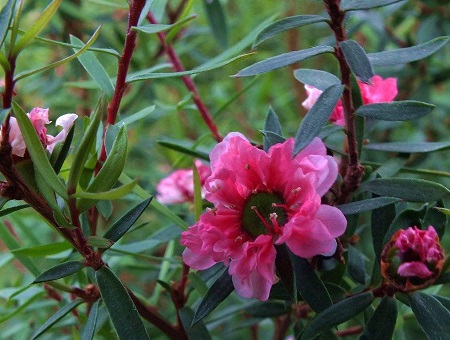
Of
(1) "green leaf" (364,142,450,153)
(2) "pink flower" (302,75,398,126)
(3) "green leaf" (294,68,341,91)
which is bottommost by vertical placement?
(1) "green leaf" (364,142,450,153)

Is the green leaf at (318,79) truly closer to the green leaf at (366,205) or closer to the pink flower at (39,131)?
the green leaf at (366,205)

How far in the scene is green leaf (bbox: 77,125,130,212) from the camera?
0.46 metres

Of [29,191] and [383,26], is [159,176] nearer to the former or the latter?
[383,26]

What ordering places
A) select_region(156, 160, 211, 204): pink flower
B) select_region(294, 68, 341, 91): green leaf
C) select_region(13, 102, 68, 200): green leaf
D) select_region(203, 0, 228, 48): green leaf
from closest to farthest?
select_region(13, 102, 68, 200): green leaf → select_region(294, 68, 341, 91): green leaf → select_region(156, 160, 211, 204): pink flower → select_region(203, 0, 228, 48): green leaf

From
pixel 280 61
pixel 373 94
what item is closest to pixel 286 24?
pixel 280 61

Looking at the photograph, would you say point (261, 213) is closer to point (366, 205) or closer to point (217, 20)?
point (366, 205)

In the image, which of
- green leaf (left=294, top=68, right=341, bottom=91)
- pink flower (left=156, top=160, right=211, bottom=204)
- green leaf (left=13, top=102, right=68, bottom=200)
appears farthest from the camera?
pink flower (left=156, top=160, right=211, bottom=204)

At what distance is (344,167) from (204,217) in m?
0.18

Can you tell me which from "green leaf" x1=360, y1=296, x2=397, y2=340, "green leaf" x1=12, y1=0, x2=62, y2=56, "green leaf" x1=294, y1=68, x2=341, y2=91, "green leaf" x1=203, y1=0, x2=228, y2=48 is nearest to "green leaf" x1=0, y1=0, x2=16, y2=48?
"green leaf" x1=12, y1=0, x2=62, y2=56

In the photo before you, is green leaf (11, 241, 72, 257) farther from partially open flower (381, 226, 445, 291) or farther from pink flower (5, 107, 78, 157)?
partially open flower (381, 226, 445, 291)

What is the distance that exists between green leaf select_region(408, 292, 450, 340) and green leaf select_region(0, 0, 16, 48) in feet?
1.19

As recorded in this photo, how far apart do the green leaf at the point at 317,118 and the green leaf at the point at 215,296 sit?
0.12 meters

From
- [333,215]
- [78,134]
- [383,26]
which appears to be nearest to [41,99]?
[78,134]

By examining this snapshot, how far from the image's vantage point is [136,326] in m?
0.48
